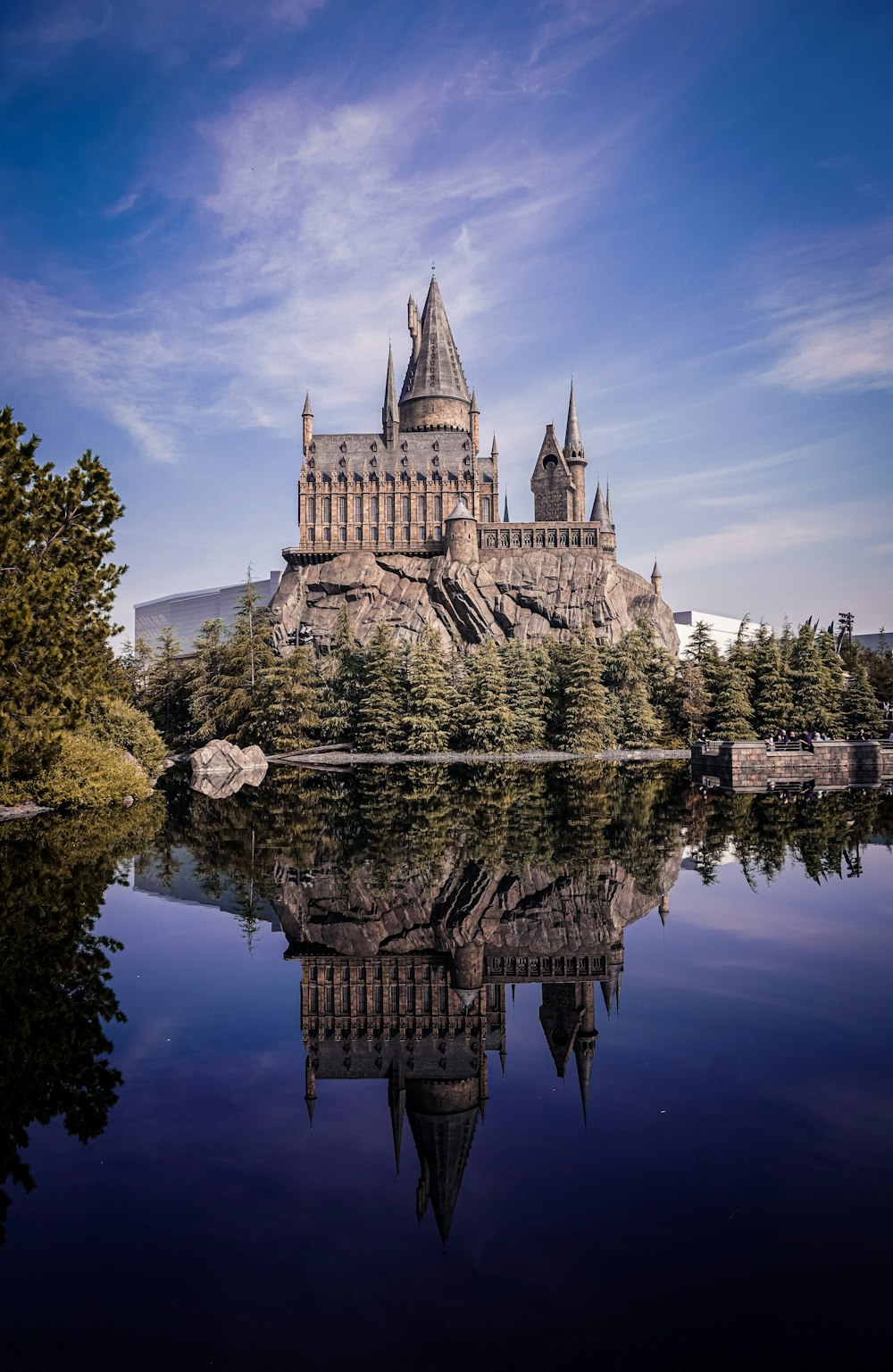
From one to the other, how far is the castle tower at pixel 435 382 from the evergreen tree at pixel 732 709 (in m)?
55.6

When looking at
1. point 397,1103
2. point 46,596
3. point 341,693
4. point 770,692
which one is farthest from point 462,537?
point 397,1103

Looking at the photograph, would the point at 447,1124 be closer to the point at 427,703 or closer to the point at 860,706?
the point at 427,703

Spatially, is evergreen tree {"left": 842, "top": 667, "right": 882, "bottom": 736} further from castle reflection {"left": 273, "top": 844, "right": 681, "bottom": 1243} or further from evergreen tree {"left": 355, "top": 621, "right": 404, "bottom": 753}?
castle reflection {"left": 273, "top": 844, "right": 681, "bottom": 1243}

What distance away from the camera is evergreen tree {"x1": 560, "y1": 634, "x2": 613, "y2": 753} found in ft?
207

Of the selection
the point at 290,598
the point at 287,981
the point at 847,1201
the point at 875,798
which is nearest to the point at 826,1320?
the point at 847,1201

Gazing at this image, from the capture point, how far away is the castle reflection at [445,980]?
8.23m

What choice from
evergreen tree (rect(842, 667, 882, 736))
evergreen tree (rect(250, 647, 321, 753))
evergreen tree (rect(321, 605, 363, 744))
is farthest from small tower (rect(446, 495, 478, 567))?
evergreen tree (rect(842, 667, 882, 736))

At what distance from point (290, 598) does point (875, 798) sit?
230 feet

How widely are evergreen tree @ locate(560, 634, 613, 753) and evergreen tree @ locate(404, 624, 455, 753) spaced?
8.23 meters

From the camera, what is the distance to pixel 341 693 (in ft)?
226

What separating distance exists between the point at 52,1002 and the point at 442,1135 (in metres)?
5.29

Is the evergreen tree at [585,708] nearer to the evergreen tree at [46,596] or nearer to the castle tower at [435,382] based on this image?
the evergreen tree at [46,596]

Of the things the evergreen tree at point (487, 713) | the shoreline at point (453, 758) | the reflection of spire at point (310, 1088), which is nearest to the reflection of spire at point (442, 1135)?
the reflection of spire at point (310, 1088)

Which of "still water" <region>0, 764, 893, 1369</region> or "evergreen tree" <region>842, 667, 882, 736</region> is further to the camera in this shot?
"evergreen tree" <region>842, 667, 882, 736</region>
